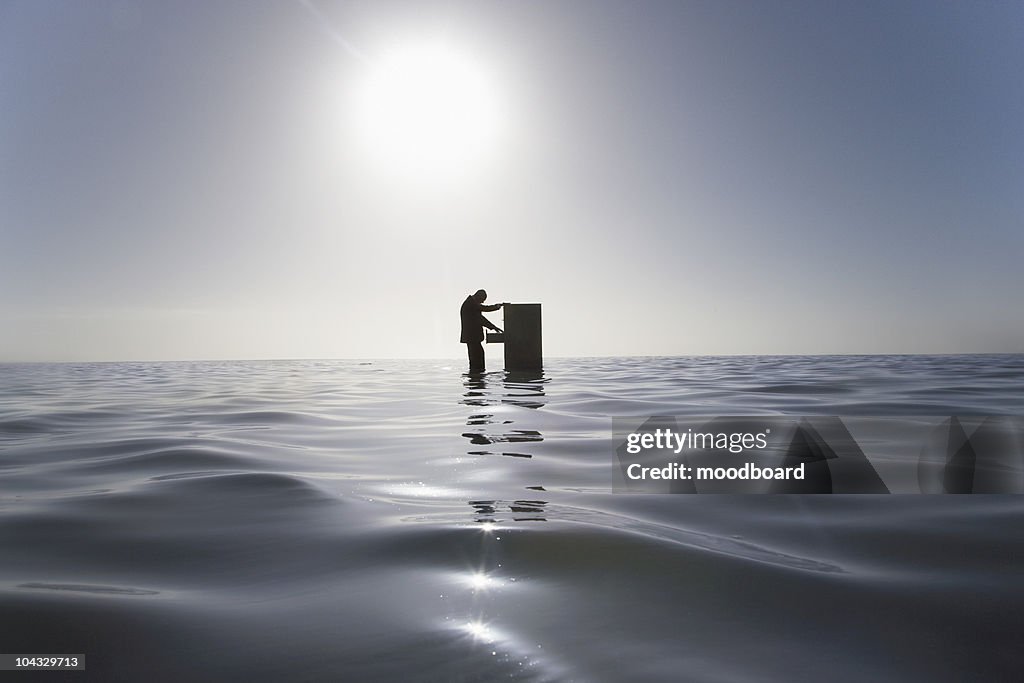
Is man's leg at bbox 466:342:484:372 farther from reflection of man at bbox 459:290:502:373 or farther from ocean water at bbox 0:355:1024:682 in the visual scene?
ocean water at bbox 0:355:1024:682

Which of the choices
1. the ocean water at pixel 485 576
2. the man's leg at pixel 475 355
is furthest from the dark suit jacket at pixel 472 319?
the ocean water at pixel 485 576

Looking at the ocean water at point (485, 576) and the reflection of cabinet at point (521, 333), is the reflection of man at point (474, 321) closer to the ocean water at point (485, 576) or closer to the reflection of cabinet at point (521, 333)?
the reflection of cabinet at point (521, 333)

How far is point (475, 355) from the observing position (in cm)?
1561

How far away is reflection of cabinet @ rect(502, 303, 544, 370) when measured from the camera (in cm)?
1531

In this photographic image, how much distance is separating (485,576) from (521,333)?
13615 mm

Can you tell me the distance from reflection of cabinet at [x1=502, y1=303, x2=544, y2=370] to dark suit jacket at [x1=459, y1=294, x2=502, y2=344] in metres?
0.53

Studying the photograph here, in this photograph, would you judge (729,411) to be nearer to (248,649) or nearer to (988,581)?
(988,581)

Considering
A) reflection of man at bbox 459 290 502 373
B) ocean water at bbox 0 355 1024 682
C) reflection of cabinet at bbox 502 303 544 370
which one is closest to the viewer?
ocean water at bbox 0 355 1024 682

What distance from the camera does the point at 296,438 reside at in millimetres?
5395

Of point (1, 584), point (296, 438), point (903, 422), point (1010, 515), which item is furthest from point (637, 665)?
point (903, 422)

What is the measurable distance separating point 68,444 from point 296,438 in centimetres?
205

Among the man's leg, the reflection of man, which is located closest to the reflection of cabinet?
the reflection of man

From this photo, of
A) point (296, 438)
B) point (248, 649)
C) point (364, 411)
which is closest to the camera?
point (248, 649)

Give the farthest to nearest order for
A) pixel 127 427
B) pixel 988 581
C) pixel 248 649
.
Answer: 1. pixel 127 427
2. pixel 988 581
3. pixel 248 649
